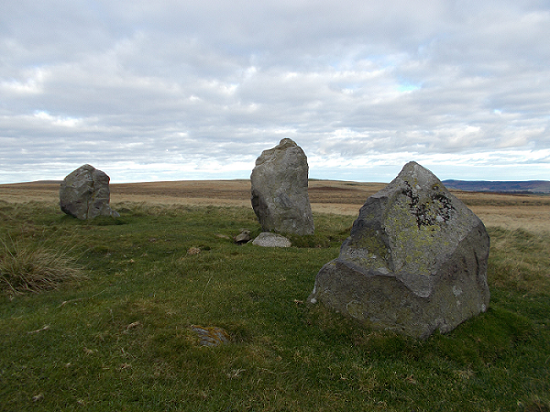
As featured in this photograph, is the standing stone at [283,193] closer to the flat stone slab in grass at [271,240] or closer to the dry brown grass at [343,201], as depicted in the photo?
the flat stone slab in grass at [271,240]

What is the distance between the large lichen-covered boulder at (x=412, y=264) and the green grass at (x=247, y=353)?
1.20 feet

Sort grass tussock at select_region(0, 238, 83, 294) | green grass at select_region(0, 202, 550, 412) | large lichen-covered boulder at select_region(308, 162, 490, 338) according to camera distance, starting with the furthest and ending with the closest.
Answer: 1. grass tussock at select_region(0, 238, 83, 294)
2. large lichen-covered boulder at select_region(308, 162, 490, 338)
3. green grass at select_region(0, 202, 550, 412)

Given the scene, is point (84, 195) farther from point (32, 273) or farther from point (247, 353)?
point (247, 353)

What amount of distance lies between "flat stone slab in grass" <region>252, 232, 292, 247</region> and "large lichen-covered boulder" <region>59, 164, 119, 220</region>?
39.6 ft

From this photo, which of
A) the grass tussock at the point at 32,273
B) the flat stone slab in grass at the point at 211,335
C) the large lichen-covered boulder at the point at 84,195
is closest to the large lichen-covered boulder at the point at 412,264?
the flat stone slab in grass at the point at 211,335

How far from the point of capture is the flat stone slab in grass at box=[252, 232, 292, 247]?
53.1 ft

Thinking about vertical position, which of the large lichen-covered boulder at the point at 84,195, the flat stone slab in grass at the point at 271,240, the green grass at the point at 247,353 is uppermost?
the large lichen-covered boulder at the point at 84,195

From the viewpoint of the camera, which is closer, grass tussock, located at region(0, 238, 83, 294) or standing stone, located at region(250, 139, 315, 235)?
grass tussock, located at region(0, 238, 83, 294)

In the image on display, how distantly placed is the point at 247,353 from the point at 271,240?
1028 cm

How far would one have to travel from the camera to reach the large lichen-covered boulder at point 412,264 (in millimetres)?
7277

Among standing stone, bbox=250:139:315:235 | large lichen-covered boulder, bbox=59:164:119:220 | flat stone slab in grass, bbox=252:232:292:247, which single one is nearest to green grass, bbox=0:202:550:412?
flat stone slab in grass, bbox=252:232:292:247

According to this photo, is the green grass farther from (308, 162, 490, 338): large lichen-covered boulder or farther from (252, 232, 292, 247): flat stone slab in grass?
(252, 232, 292, 247): flat stone slab in grass

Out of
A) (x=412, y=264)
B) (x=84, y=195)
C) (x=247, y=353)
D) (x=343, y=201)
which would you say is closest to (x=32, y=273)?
(x=247, y=353)

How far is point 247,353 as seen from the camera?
20.5ft
